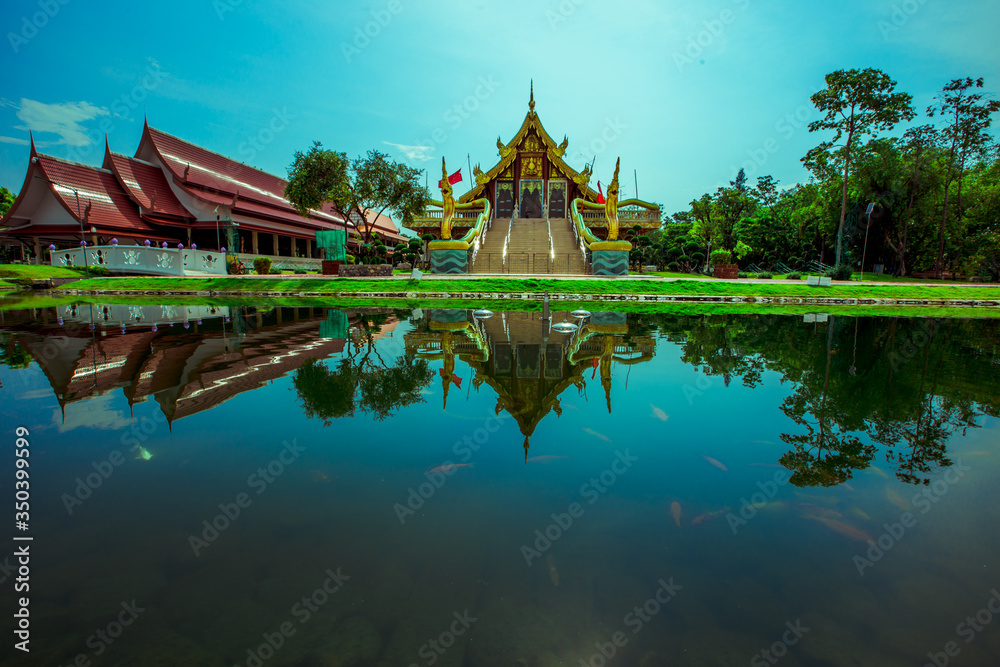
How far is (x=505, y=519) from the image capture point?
2.79 meters

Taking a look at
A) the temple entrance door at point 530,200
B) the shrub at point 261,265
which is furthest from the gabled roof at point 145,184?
the temple entrance door at point 530,200

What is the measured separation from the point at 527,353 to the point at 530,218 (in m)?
28.6

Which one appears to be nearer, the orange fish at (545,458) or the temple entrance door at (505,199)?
the orange fish at (545,458)

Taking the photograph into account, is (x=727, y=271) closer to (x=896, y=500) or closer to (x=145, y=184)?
(x=896, y=500)

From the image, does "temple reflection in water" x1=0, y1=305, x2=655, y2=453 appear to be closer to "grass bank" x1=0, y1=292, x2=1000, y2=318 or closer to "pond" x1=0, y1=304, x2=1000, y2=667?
"pond" x1=0, y1=304, x2=1000, y2=667

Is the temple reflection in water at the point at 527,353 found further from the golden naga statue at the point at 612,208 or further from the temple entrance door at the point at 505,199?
the temple entrance door at the point at 505,199

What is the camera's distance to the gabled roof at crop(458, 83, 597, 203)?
33.7m

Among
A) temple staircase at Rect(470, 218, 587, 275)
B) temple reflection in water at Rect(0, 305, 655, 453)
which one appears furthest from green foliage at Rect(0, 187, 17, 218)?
temple staircase at Rect(470, 218, 587, 275)

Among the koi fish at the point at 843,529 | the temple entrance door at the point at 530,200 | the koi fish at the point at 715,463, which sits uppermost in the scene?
the temple entrance door at the point at 530,200

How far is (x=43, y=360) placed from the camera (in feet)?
23.7

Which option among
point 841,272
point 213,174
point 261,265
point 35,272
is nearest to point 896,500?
point 841,272

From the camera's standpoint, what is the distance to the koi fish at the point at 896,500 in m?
2.98

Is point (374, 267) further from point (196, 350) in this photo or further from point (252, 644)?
point (252, 644)

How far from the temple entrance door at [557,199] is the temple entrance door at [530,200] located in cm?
87
